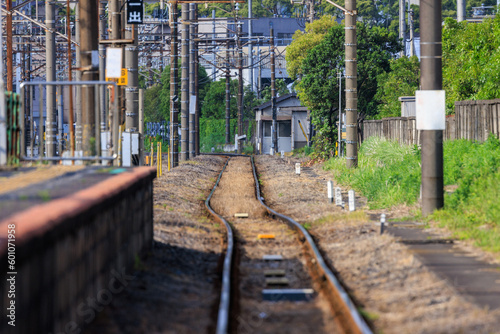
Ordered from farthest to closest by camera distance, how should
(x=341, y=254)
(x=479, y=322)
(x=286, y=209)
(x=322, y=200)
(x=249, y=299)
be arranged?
(x=322, y=200) < (x=286, y=209) < (x=341, y=254) < (x=249, y=299) < (x=479, y=322)

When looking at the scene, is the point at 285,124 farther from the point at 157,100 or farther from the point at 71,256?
the point at 71,256

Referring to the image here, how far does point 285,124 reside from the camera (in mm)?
66625

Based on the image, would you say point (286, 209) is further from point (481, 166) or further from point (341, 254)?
point (341, 254)

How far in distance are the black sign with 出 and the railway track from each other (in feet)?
20.7

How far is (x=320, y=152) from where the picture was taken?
4116cm

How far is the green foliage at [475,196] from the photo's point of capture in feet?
40.5

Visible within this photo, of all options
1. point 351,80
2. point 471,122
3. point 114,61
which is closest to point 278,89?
point 351,80

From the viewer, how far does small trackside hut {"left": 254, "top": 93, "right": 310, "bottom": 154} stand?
64125 mm

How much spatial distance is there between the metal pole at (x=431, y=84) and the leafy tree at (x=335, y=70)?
25980mm

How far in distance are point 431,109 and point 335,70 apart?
27525 mm

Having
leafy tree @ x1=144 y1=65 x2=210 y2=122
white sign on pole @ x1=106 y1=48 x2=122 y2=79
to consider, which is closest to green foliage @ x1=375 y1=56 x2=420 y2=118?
white sign on pole @ x1=106 y1=48 x2=122 y2=79

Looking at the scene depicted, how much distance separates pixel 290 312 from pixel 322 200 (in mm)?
12870

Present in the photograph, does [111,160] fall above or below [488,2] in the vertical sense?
below

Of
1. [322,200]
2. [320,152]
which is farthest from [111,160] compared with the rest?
[320,152]
